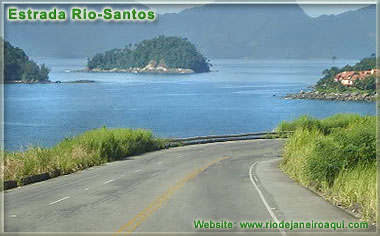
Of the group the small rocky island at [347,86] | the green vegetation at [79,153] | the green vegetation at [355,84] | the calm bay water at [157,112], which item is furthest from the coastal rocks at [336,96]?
the green vegetation at [79,153]

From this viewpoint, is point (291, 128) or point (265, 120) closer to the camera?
point (291, 128)

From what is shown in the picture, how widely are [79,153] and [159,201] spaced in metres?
14.3

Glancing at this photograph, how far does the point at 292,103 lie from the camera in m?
145

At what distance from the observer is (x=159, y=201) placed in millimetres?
17906

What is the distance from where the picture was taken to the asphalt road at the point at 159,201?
561 inches

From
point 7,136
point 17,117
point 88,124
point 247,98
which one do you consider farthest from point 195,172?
point 247,98

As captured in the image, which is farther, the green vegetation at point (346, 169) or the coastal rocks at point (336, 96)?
the coastal rocks at point (336, 96)

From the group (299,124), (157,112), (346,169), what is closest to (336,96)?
(157,112)

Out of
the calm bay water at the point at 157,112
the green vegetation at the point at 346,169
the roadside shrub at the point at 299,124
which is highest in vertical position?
the green vegetation at the point at 346,169

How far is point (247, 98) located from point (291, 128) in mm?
103869

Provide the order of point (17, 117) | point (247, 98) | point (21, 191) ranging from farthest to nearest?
1. point (247, 98)
2. point (17, 117)
3. point (21, 191)

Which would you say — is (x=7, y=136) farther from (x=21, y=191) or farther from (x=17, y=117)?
(x=21, y=191)

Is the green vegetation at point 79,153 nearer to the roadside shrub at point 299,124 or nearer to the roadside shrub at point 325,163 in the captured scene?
the roadside shrub at point 325,163

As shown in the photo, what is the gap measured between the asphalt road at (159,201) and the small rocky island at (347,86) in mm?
126120
